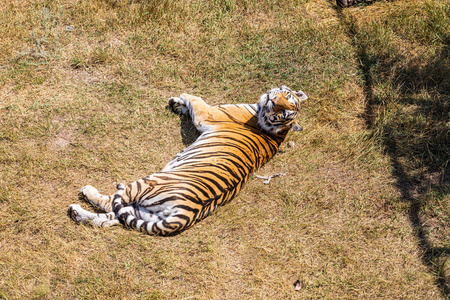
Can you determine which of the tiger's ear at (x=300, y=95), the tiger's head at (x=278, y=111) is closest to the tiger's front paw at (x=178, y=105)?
the tiger's head at (x=278, y=111)

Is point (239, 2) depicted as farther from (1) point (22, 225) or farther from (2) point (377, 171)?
(1) point (22, 225)

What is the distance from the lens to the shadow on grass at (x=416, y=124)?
14.3 ft

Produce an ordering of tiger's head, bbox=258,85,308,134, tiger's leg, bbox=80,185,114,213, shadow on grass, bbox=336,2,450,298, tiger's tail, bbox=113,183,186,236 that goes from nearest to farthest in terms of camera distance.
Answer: tiger's tail, bbox=113,183,186,236 → tiger's leg, bbox=80,185,114,213 → shadow on grass, bbox=336,2,450,298 → tiger's head, bbox=258,85,308,134

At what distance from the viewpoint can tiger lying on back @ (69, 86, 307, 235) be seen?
3.55 meters

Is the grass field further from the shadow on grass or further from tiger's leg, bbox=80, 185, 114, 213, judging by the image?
tiger's leg, bbox=80, 185, 114, 213

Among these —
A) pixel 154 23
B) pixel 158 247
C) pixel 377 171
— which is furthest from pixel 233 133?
pixel 154 23

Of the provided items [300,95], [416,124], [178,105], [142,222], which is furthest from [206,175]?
[416,124]

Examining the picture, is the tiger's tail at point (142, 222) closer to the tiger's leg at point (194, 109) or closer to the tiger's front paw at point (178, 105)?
the tiger's leg at point (194, 109)

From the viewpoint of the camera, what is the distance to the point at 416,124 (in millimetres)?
5035

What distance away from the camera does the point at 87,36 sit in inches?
225

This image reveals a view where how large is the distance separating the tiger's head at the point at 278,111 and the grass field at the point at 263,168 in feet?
1.45

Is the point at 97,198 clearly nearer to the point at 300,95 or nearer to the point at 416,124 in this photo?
the point at 300,95

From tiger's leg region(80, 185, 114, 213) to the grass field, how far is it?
205 millimetres

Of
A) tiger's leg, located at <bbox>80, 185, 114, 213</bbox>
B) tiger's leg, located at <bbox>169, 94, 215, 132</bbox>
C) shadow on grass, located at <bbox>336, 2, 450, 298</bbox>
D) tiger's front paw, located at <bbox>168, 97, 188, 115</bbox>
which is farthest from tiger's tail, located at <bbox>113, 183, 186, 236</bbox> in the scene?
shadow on grass, located at <bbox>336, 2, 450, 298</bbox>
